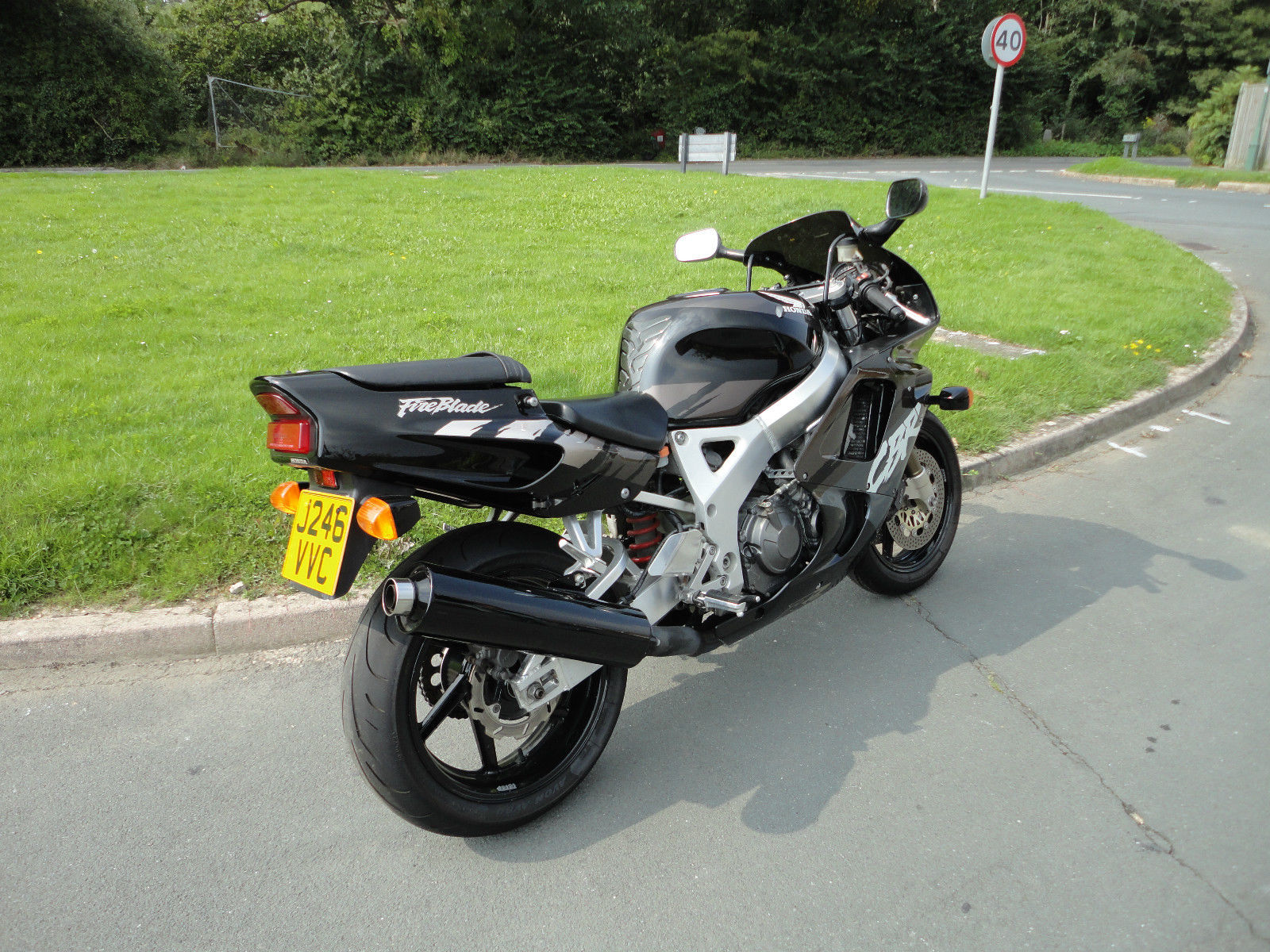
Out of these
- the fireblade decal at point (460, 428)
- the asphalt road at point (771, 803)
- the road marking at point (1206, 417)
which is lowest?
the asphalt road at point (771, 803)

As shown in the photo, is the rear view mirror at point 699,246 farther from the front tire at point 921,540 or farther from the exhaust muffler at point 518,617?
the exhaust muffler at point 518,617

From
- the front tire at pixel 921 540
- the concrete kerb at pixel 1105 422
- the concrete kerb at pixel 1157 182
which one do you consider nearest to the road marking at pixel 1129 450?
the concrete kerb at pixel 1105 422

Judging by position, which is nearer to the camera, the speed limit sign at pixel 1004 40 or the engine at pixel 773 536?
the engine at pixel 773 536

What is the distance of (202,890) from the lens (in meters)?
2.49

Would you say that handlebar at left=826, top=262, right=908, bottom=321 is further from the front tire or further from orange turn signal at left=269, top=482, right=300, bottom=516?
orange turn signal at left=269, top=482, right=300, bottom=516

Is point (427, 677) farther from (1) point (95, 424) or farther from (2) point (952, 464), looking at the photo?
(1) point (95, 424)

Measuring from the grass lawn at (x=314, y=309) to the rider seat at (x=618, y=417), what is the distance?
192cm

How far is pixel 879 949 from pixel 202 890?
5.67 ft

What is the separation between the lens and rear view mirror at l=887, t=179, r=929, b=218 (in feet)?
10.2

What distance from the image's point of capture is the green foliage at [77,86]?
69.9 ft

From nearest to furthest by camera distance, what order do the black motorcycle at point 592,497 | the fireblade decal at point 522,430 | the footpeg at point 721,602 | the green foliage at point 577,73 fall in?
the black motorcycle at point 592,497 → the fireblade decal at point 522,430 → the footpeg at point 721,602 → the green foliage at point 577,73

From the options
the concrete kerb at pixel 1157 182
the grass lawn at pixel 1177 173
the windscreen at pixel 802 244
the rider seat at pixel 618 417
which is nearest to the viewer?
the rider seat at pixel 618 417

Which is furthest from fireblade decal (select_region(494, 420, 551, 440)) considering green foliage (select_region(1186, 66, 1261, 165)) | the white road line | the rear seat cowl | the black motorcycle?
green foliage (select_region(1186, 66, 1261, 165))

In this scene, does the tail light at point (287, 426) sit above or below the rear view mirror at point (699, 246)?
below
